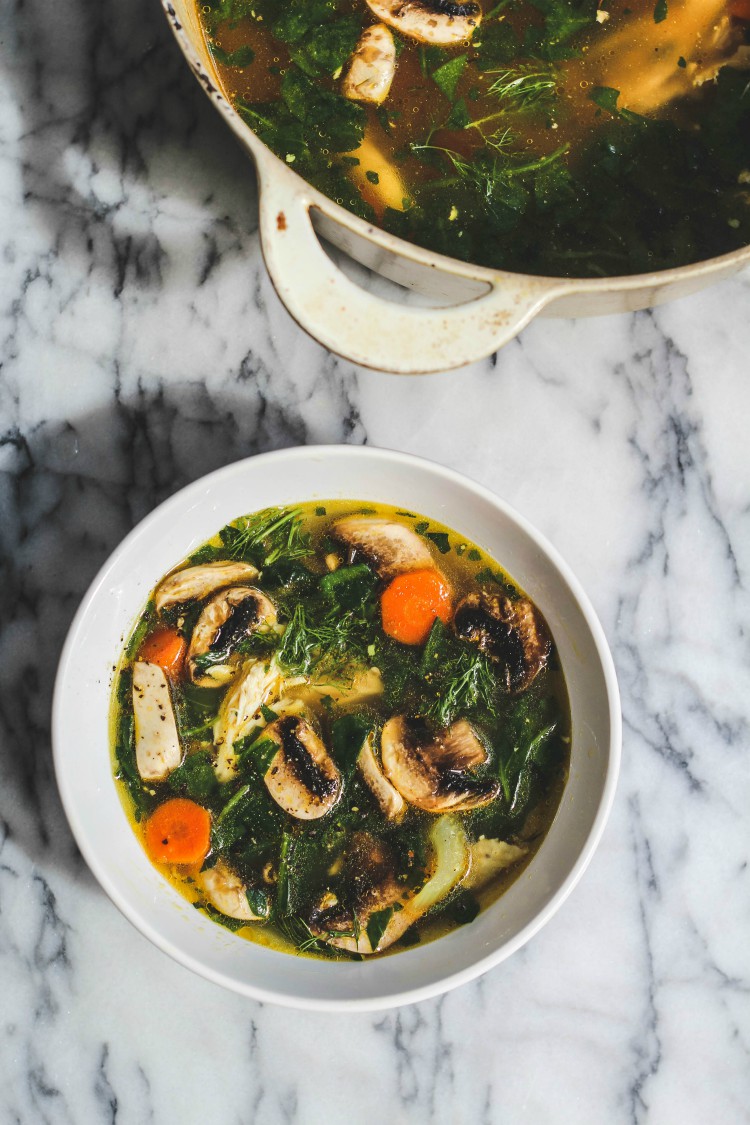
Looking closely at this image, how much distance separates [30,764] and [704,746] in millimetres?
1183

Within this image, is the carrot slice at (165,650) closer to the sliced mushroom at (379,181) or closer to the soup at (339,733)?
the soup at (339,733)

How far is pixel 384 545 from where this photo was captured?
5.24 feet

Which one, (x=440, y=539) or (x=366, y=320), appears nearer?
(x=366, y=320)

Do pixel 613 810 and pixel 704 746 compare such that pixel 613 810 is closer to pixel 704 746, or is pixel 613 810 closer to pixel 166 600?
pixel 704 746

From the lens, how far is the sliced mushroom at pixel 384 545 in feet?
5.24

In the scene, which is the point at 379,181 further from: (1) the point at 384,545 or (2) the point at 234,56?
(1) the point at 384,545

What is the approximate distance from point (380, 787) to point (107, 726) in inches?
18.2

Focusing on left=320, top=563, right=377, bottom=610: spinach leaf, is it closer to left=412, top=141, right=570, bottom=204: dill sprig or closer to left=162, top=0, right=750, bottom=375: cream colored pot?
left=162, top=0, right=750, bottom=375: cream colored pot

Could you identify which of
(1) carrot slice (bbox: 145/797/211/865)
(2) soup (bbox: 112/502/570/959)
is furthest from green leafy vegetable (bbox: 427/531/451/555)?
(1) carrot slice (bbox: 145/797/211/865)

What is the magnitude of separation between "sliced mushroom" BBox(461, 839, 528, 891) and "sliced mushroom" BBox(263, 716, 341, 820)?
255 millimetres

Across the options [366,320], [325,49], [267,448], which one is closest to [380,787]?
[267,448]

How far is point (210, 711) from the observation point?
162cm

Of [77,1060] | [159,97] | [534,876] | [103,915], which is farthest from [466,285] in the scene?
[77,1060]

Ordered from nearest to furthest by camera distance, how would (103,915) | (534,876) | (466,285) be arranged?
1. (466,285)
2. (534,876)
3. (103,915)
